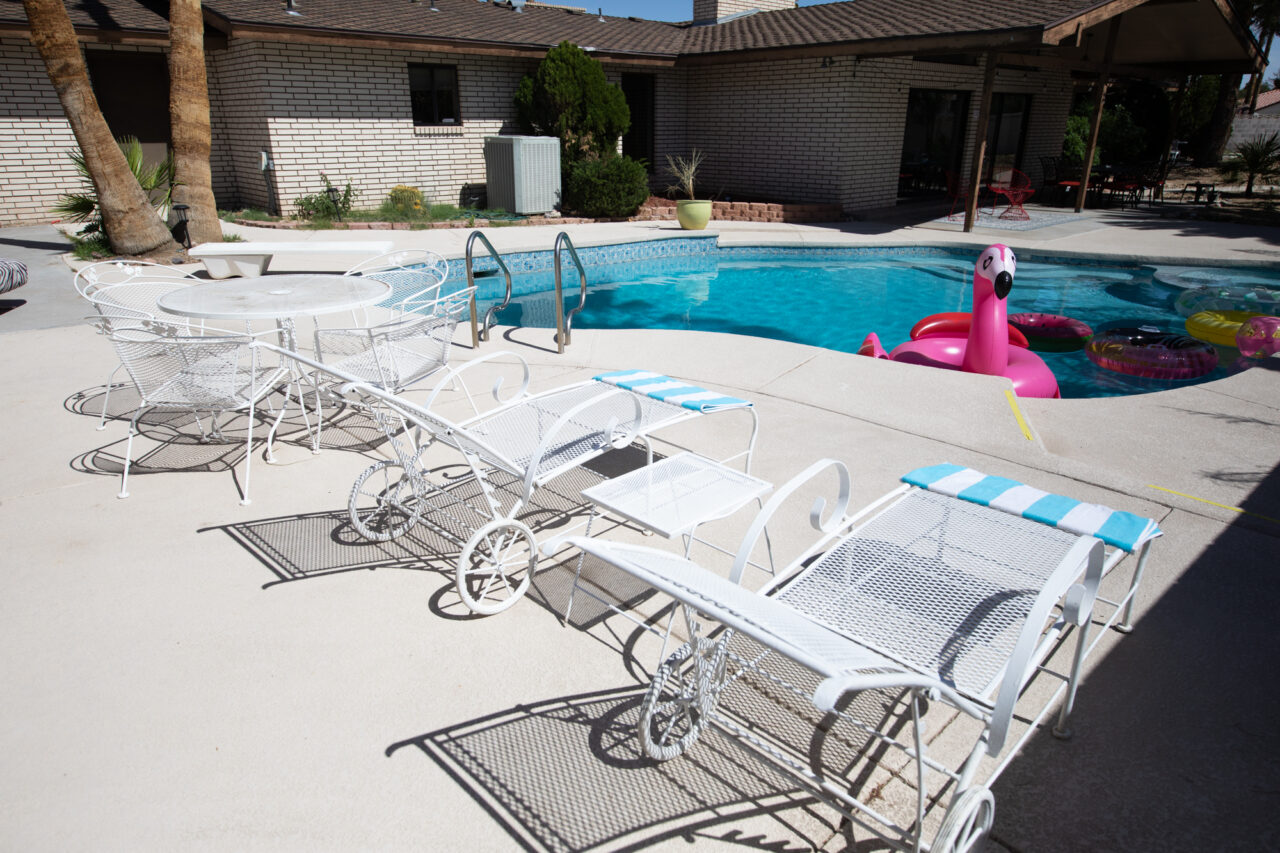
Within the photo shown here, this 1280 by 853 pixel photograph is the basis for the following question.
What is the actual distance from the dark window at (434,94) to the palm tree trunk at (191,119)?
5.05 metres

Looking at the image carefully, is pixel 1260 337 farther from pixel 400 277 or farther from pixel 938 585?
pixel 400 277

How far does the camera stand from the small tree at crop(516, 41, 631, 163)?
13.8 metres

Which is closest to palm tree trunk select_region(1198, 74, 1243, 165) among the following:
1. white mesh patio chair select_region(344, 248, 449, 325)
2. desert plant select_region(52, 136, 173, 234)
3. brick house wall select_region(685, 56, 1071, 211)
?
brick house wall select_region(685, 56, 1071, 211)

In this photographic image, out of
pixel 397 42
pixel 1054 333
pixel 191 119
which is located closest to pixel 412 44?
pixel 397 42

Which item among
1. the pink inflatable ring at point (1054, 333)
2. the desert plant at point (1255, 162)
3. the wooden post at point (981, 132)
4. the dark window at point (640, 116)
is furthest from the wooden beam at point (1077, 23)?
the dark window at point (640, 116)

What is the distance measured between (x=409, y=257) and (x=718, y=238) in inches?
196

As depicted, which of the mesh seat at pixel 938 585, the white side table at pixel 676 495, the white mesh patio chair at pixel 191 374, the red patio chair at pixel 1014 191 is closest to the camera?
the mesh seat at pixel 938 585

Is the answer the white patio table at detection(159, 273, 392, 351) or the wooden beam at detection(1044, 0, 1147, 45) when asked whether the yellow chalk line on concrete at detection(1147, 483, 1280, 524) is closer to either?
the white patio table at detection(159, 273, 392, 351)

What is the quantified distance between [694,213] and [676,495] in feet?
33.4

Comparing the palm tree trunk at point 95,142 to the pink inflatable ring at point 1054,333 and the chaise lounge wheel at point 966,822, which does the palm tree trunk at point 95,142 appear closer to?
the pink inflatable ring at point 1054,333

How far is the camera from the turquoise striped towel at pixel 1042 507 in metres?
2.33

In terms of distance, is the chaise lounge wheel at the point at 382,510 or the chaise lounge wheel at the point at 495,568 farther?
the chaise lounge wheel at the point at 382,510

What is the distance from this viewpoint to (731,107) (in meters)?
16.4

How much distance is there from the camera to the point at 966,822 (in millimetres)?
1821
